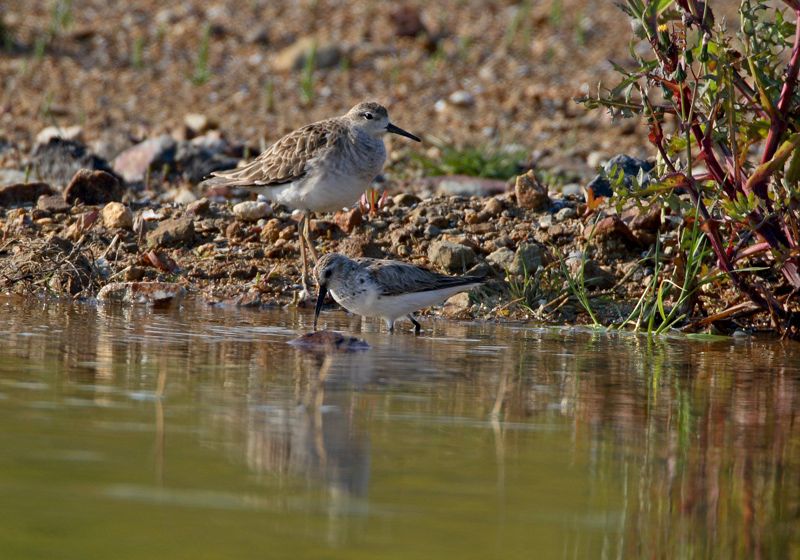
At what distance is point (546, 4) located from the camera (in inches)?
768

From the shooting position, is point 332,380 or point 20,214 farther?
point 20,214

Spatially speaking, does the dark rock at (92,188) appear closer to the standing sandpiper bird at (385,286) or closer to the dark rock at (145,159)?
the dark rock at (145,159)

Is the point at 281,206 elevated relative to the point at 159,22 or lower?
lower

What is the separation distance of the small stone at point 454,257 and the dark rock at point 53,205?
334 centimetres

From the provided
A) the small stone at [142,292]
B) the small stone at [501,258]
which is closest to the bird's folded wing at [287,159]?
the small stone at [142,292]

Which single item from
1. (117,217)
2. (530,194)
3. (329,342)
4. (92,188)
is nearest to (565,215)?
(530,194)

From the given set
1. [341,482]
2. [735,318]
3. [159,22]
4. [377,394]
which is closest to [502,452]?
[341,482]

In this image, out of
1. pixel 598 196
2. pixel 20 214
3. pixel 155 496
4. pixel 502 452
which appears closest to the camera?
pixel 155 496

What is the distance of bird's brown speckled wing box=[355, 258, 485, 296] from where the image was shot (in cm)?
859

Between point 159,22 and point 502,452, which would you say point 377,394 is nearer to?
point 502,452

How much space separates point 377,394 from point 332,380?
0.39 meters

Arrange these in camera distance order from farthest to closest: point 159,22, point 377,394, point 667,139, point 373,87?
point 159,22, point 373,87, point 667,139, point 377,394

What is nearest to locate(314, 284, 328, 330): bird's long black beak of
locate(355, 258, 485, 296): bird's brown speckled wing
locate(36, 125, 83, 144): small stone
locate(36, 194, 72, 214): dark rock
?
locate(355, 258, 485, 296): bird's brown speckled wing

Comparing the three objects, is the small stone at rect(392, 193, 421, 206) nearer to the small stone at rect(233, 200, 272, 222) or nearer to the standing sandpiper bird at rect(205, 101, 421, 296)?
the standing sandpiper bird at rect(205, 101, 421, 296)
